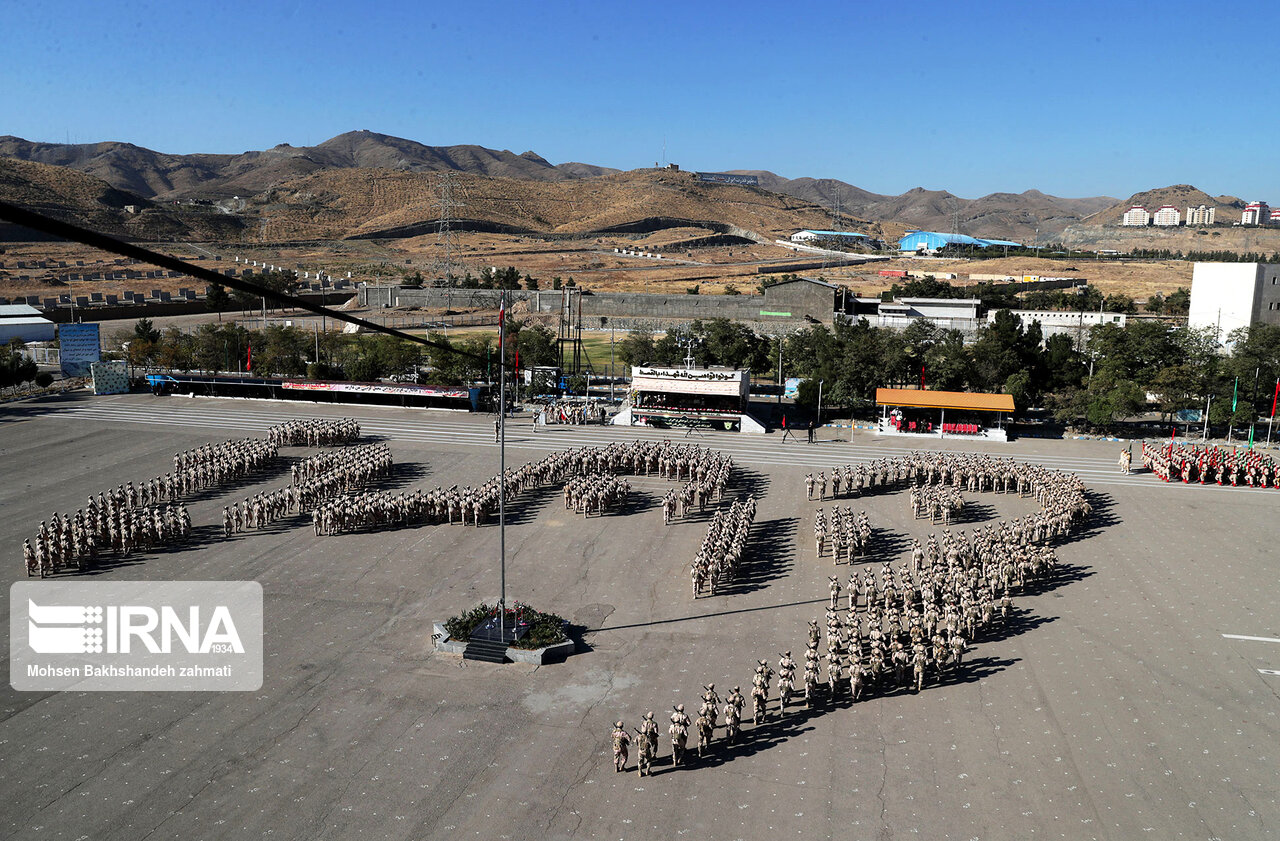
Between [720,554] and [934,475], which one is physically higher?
[934,475]

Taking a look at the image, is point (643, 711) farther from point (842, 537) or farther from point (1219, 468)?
point (1219, 468)

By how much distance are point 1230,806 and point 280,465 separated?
28847 mm

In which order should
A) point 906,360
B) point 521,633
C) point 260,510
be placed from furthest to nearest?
1. point 906,360
2. point 260,510
3. point 521,633

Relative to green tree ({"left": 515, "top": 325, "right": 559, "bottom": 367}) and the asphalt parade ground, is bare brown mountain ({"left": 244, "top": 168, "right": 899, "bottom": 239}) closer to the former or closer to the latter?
green tree ({"left": 515, "top": 325, "right": 559, "bottom": 367})

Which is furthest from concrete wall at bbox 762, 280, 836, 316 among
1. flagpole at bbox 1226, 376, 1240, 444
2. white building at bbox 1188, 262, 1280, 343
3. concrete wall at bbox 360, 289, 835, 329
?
flagpole at bbox 1226, 376, 1240, 444

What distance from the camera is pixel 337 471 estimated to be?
2834cm

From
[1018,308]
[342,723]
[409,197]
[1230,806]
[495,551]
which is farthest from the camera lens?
[409,197]

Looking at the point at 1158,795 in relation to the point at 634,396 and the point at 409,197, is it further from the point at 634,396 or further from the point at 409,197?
the point at 409,197

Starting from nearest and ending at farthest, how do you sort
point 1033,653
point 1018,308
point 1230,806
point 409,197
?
1. point 1230,806
2. point 1033,653
3. point 1018,308
4. point 409,197

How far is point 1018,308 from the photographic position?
72.9m

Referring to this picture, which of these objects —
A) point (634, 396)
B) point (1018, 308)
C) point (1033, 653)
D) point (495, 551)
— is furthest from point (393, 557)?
point (1018, 308)

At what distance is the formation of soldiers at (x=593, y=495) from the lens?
26.3m

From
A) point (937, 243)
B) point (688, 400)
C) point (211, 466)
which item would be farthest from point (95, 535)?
point (937, 243)

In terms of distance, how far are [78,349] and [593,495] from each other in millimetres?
37910
